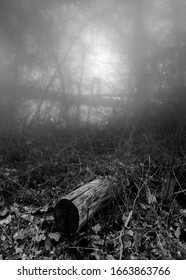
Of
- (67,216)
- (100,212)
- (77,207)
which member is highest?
(77,207)

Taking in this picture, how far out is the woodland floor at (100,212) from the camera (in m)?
2.47

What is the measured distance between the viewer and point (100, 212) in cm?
290

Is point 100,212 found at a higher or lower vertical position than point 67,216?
lower

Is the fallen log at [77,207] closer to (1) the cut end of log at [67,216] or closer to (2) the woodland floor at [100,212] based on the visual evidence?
(1) the cut end of log at [67,216]

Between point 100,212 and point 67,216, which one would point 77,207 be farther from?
point 100,212

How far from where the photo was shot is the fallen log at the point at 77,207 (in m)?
2.44

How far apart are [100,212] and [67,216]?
0.61 metres

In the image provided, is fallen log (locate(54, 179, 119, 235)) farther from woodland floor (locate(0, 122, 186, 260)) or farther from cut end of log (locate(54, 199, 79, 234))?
woodland floor (locate(0, 122, 186, 260))

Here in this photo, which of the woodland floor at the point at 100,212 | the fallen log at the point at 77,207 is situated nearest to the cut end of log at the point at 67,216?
the fallen log at the point at 77,207

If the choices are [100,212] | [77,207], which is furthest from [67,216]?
[100,212]

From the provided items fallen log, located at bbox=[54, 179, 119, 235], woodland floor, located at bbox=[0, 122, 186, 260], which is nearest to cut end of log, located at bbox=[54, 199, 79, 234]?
fallen log, located at bbox=[54, 179, 119, 235]

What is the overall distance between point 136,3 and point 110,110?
4749mm

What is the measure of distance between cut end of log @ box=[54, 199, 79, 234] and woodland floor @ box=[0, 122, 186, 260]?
0.17 metres

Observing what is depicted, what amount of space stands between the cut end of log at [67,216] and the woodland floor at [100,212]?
0.17 metres
